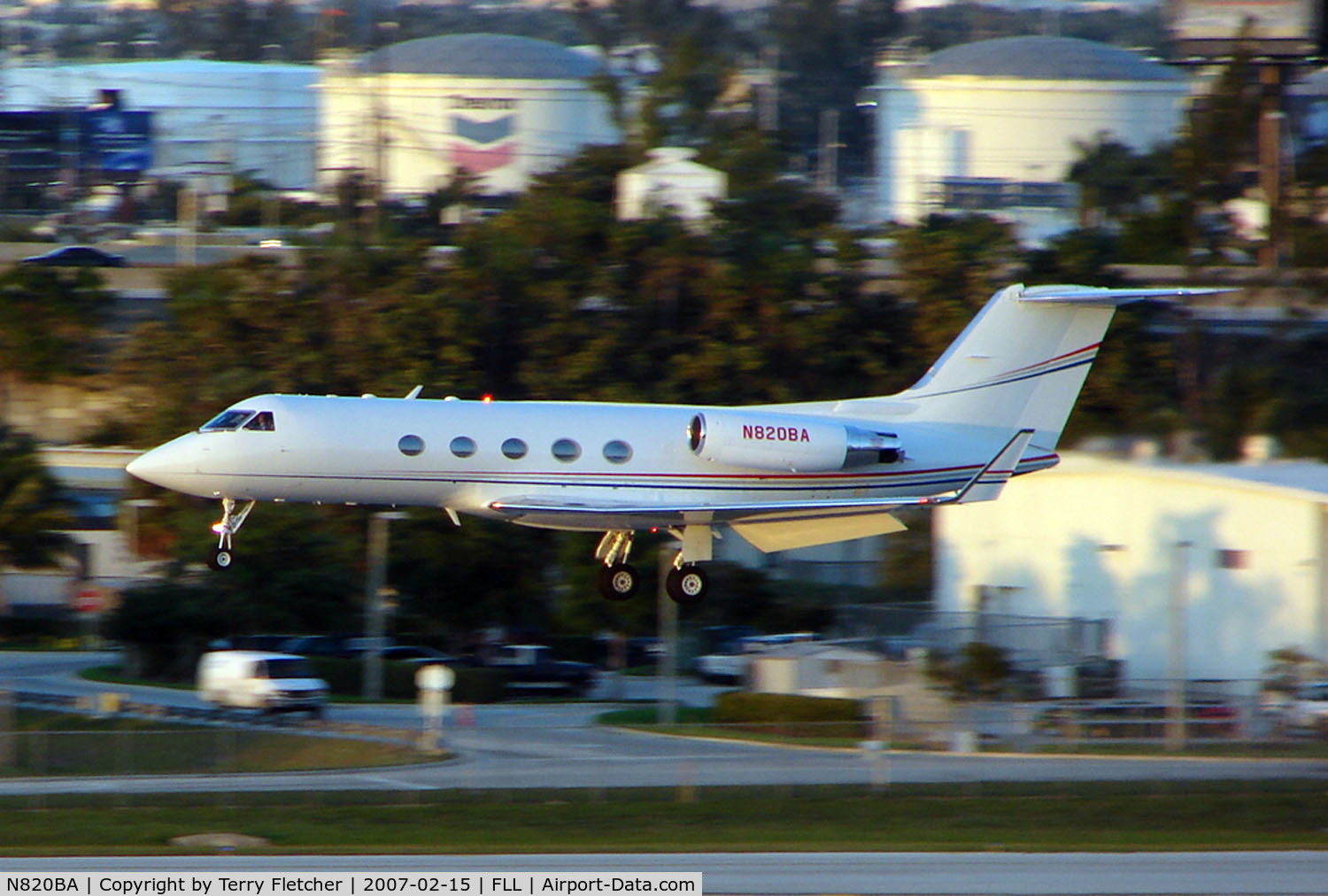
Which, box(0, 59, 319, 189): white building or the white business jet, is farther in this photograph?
box(0, 59, 319, 189): white building

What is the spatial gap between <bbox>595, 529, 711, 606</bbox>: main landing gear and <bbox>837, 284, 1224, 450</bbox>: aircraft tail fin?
387 centimetres

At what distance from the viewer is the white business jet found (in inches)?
1035

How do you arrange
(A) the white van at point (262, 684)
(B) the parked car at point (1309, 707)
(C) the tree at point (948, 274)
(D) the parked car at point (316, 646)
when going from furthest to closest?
(C) the tree at point (948, 274) → (D) the parked car at point (316, 646) → (A) the white van at point (262, 684) → (B) the parked car at point (1309, 707)

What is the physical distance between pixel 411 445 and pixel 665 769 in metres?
6.28

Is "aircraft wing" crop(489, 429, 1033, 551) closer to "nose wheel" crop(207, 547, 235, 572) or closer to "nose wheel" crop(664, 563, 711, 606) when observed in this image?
"nose wheel" crop(664, 563, 711, 606)

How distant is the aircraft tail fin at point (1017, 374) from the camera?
2944 centimetres

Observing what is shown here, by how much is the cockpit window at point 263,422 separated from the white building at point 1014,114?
2213 inches

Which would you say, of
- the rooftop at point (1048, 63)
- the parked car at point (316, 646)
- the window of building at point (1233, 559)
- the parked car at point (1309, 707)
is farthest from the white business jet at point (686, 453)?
the rooftop at point (1048, 63)

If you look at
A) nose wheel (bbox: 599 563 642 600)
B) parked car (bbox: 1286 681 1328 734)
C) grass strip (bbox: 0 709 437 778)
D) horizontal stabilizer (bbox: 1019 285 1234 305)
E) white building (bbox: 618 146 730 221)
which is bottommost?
parked car (bbox: 1286 681 1328 734)

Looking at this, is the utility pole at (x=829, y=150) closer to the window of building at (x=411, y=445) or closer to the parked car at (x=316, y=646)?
the parked car at (x=316, y=646)

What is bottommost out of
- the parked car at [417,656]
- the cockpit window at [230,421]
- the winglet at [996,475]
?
the parked car at [417,656]

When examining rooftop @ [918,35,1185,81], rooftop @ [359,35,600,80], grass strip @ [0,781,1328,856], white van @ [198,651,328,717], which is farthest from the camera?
rooftop @ [918,35,1185,81]

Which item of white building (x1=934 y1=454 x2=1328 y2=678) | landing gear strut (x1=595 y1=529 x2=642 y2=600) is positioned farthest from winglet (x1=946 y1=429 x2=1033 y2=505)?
landing gear strut (x1=595 y1=529 x2=642 y2=600)
